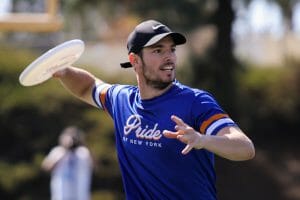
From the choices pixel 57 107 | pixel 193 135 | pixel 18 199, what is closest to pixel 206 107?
pixel 193 135

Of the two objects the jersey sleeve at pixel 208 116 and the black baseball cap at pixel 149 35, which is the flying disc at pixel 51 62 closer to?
the black baseball cap at pixel 149 35

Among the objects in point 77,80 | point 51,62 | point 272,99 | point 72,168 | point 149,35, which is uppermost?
point 149,35

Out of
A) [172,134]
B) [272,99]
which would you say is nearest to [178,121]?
[172,134]

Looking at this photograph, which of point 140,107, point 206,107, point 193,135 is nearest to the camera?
point 193,135

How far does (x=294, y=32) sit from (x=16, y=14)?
15.3 metres

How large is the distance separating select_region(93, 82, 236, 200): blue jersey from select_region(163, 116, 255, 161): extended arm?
6.9 inches

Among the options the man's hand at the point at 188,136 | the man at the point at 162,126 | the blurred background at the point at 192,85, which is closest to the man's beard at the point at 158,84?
the man at the point at 162,126

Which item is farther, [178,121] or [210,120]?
[210,120]

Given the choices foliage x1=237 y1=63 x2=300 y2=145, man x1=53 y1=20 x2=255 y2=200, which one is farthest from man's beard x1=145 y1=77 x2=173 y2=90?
foliage x1=237 y1=63 x2=300 y2=145

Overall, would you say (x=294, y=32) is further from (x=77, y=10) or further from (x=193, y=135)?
(x=193, y=135)

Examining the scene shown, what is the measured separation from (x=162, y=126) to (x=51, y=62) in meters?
1.32

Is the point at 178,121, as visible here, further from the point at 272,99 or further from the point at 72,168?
the point at 272,99

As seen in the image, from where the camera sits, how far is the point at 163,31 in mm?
4934

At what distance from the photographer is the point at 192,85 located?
56.9ft
